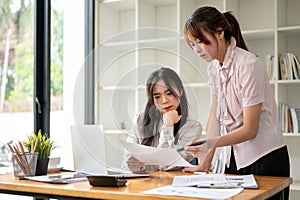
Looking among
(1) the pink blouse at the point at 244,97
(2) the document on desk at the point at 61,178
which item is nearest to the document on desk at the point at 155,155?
(2) the document on desk at the point at 61,178

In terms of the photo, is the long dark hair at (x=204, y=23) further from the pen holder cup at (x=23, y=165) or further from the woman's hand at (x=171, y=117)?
the pen holder cup at (x=23, y=165)

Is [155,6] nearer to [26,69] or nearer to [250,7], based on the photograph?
[250,7]

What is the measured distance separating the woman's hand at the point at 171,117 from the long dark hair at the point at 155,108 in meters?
0.01

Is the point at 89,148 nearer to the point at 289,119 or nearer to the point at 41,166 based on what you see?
the point at 41,166

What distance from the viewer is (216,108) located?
213 centimetres

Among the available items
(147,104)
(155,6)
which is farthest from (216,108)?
(155,6)

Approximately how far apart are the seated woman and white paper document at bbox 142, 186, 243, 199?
178 mm

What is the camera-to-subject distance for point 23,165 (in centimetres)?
201

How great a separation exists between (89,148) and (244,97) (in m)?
0.65

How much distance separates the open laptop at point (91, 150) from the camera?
6.10ft

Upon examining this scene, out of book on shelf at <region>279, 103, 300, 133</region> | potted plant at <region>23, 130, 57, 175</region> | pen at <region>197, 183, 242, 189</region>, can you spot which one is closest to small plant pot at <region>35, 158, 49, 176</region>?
potted plant at <region>23, 130, 57, 175</region>

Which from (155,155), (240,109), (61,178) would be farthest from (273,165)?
(61,178)

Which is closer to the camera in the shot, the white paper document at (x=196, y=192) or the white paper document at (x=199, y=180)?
the white paper document at (x=196, y=192)

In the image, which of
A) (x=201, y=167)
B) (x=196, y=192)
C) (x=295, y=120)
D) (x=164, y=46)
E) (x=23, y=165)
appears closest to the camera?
(x=196, y=192)
